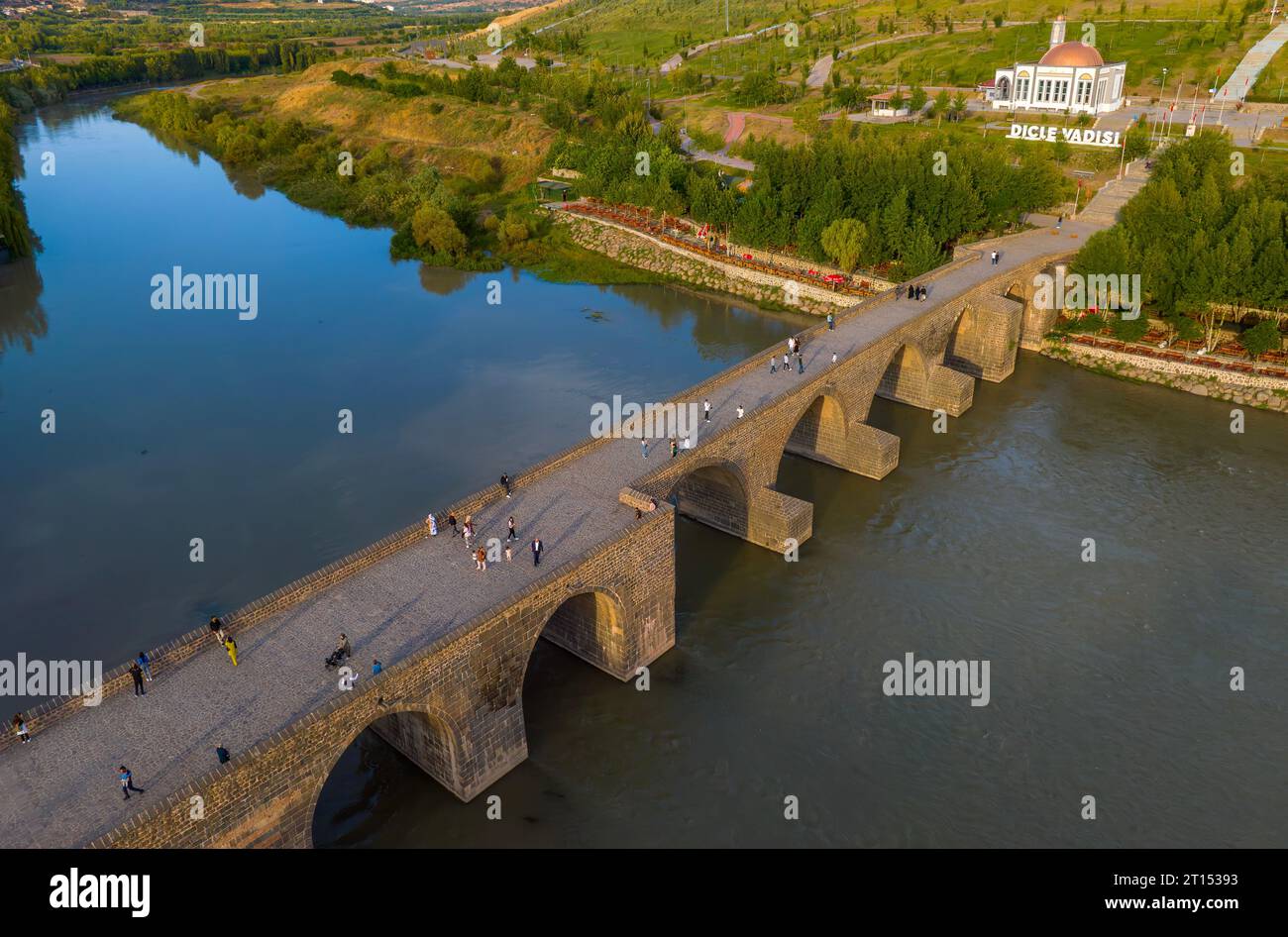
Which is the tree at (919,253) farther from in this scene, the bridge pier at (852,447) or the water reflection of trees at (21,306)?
the water reflection of trees at (21,306)

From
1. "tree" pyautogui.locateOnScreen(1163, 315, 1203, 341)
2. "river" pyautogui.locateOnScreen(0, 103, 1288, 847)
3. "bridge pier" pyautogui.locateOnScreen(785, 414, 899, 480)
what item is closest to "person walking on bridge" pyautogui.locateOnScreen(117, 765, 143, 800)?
"river" pyautogui.locateOnScreen(0, 103, 1288, 847)

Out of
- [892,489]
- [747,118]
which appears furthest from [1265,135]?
[892,489]

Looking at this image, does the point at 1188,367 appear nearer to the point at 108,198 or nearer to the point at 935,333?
the point at 935,333

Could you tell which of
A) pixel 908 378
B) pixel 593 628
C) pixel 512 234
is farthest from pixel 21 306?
pixel 908 378

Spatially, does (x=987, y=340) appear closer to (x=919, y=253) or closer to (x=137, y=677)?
(x=919, y=253)

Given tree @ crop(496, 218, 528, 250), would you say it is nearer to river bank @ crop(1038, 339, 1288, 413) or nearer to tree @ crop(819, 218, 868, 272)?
tree @ crop(819, 218, 868, 272)

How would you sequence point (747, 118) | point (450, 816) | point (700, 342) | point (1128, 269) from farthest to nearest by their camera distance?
point (747, 118) → point (700, 342) → point (1128, 269) → point (450, 816)
